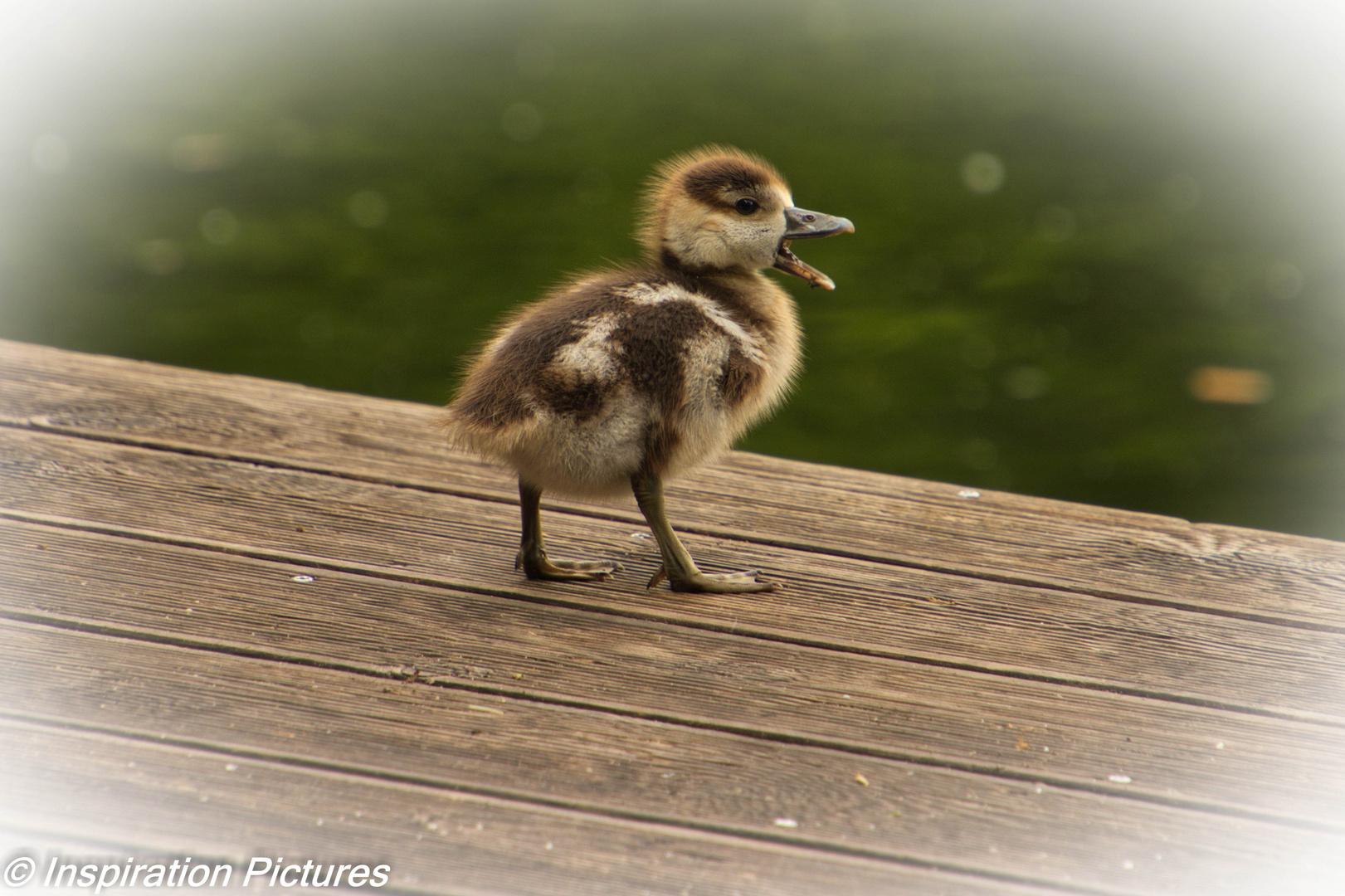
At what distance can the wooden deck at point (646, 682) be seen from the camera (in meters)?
2.26

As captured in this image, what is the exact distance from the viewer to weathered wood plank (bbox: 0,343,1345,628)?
3496 mm

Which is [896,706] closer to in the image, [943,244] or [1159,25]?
[943,244]

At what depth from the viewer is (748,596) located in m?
3.30

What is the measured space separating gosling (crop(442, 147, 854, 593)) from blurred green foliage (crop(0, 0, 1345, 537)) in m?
3.61

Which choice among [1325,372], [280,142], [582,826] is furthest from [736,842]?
[280,142]

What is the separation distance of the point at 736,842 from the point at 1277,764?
1.19 metres

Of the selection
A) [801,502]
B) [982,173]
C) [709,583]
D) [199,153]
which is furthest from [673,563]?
[199,153]

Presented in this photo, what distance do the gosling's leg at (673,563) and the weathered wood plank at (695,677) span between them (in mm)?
212

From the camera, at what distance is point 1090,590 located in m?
3.40

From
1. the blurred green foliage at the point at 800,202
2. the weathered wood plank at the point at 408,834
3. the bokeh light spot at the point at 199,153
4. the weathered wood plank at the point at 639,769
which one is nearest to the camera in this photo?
the weathered wood plank at the point at 408,834

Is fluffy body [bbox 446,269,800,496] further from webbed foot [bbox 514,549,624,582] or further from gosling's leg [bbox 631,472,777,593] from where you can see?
webbed foot [bbox 514,549,624,582]

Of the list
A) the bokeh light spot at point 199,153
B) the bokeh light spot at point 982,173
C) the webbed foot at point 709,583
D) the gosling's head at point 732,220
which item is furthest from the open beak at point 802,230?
the bokeh light spot at point 199,153

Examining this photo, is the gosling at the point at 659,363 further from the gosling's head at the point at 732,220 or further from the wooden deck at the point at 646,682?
the wooden deck at the point at 646,682

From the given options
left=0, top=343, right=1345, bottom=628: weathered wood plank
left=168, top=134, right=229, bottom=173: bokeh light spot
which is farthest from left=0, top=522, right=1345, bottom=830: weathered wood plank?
left=168, top=134, right=229, bottom=173: bokeh light spot
